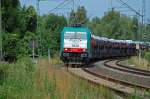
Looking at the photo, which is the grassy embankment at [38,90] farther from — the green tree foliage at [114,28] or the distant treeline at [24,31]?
the green tree foliage at [114,28]

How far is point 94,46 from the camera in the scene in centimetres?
5025

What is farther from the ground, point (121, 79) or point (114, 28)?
point (114, 28)

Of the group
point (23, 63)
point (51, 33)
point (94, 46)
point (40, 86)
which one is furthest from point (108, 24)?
point (40, 86)

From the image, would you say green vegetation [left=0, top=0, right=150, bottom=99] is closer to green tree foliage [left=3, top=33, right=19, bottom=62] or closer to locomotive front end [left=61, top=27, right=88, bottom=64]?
green tree foliage [left=3, top=33, right=19, bottom=62]

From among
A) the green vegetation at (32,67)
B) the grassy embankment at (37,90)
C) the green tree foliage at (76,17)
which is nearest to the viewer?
the grassy embankment at (37,90)

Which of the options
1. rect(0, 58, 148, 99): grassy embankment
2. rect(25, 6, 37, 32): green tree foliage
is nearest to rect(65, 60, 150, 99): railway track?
rect(0, 58, 148, 99): grassy embankment

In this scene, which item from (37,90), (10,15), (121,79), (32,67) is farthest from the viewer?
(10,15)

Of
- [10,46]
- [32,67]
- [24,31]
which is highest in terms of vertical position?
[24,31]

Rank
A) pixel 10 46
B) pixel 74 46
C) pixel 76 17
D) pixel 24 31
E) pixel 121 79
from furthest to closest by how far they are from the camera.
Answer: pixel 76 17 < pixel 24 31 < pixel 10 46 < pixel 74 46 < pixel 121 79

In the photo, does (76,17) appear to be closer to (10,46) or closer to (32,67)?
(10,46)

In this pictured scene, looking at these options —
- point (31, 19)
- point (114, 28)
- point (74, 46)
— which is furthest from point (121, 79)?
point (114, 28)

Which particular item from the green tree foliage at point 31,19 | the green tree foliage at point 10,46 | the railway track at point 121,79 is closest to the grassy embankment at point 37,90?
the railway track at point 121,79

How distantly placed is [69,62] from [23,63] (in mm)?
18714

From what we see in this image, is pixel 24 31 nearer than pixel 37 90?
No
